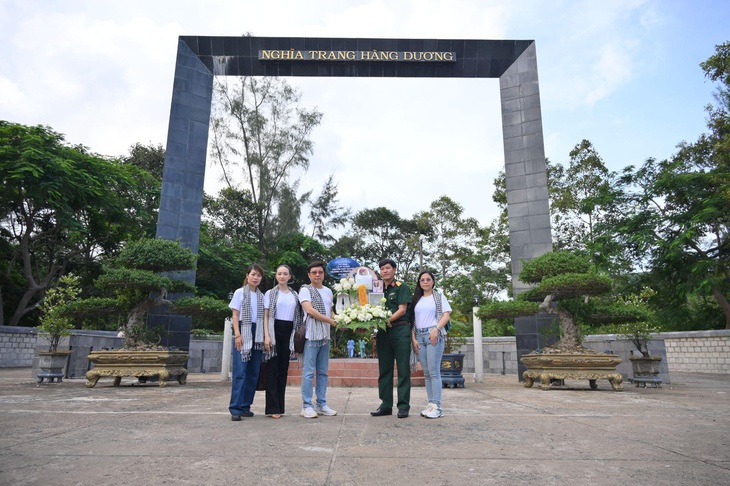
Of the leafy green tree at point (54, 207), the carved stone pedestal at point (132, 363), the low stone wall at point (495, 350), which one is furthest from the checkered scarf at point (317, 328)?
the leafy green tree at point (54, 207)

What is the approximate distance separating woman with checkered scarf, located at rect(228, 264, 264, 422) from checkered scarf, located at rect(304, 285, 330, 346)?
48 centimetres

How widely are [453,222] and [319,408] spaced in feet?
87.0

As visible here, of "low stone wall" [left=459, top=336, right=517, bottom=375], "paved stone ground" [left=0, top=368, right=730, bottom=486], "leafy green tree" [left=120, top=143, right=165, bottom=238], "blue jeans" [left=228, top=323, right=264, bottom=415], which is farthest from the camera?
"leafy green tree" [left=120, top=143, right=165, bottom=238]

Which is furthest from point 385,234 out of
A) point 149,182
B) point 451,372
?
point 451,372

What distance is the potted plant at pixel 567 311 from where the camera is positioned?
27.9ft

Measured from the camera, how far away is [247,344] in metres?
4.59

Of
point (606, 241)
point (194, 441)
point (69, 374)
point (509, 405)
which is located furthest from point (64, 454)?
point (606, 241)

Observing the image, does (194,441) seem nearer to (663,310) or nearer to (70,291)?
(70,291)

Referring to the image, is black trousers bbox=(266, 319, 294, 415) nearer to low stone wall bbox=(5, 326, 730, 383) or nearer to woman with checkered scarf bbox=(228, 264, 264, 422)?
woman with checkered scarf bbox=(228, 264, 264, 422)

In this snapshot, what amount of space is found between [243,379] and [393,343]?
1569 mm

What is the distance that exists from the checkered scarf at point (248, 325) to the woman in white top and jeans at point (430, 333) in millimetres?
1582

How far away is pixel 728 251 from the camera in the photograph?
17.7m

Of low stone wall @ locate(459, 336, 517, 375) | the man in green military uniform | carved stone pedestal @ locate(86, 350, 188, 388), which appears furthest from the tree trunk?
carved stone pedestal @ locate(86, 350, 188, 388)

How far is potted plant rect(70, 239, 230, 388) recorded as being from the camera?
28.6 feet
